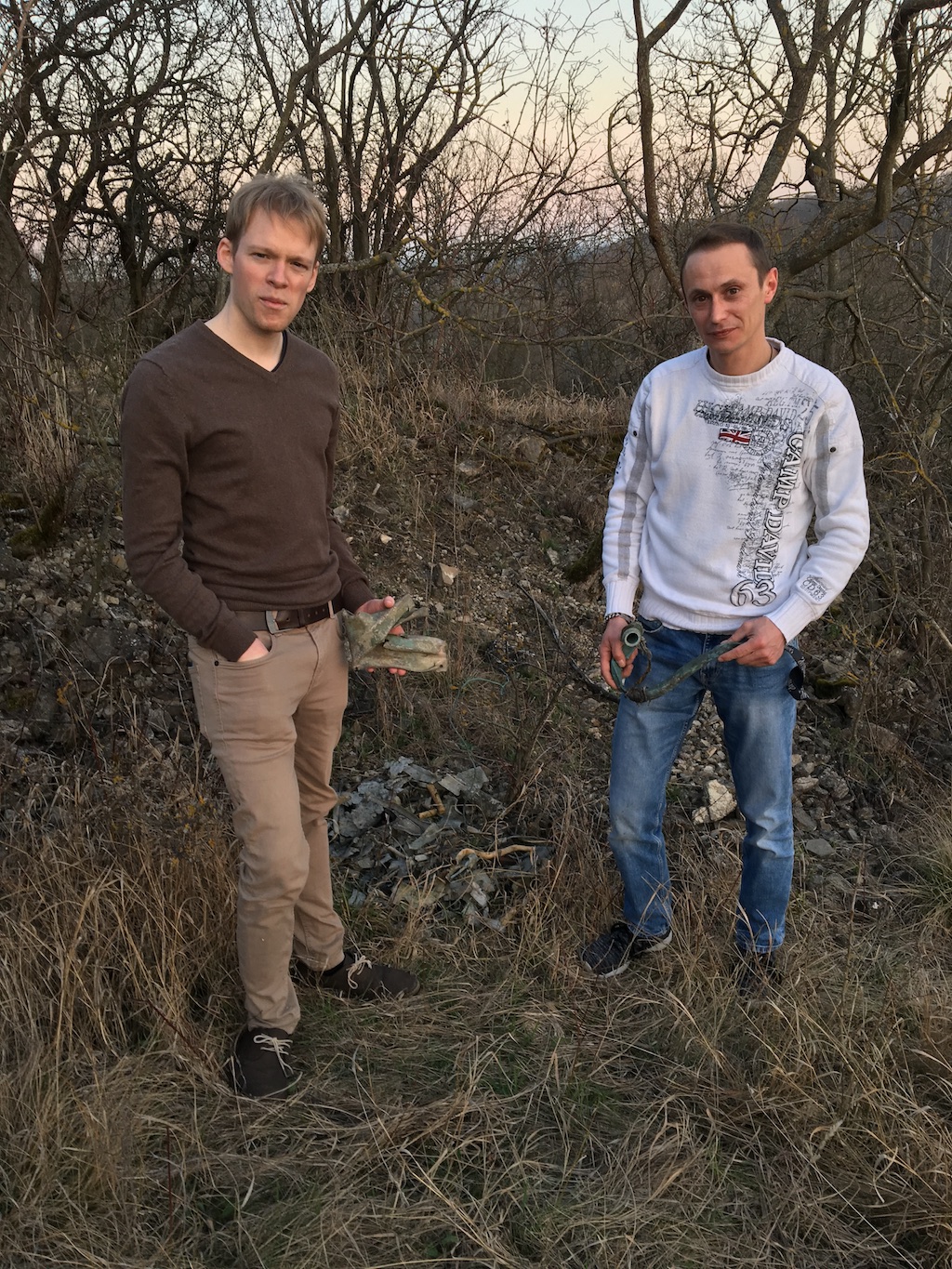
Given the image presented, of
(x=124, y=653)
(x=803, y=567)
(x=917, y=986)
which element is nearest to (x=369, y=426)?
(x=124, y=653)

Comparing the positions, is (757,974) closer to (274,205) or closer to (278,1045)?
(278,1045)

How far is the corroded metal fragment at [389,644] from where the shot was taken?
92.0 inches

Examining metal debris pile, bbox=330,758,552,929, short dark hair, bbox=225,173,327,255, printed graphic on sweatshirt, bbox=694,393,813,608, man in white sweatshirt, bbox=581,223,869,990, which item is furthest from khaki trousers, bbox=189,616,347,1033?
printed graphic on sweatshirt, bbox=694,393,813,608

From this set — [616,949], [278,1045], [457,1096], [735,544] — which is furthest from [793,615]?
[278,1045]

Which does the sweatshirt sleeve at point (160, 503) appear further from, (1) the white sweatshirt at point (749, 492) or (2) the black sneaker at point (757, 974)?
(2) the black sneaker at point (757, 974)

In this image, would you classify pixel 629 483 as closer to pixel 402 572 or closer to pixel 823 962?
pixel 823 962

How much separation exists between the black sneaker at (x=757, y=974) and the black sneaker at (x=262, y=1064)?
1.24 meters

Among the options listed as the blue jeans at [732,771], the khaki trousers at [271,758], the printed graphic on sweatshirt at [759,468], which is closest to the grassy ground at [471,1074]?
the blue jeans at [732,771]

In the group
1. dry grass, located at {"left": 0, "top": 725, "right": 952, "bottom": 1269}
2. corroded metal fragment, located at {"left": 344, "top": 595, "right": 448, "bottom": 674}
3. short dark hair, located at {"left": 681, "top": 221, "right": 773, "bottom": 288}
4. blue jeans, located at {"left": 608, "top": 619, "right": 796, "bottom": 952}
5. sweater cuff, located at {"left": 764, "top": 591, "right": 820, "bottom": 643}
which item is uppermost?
short dark hair, located at {"left": 681, "top": 221, "right": 773, "bottom": 288}

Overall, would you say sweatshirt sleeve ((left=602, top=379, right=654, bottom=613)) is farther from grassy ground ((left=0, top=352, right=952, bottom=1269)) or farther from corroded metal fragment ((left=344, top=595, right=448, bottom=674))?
grassy ground ((left=0, top=352, right=952, bottom=1269))

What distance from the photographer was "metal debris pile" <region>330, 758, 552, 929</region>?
10.1 ft

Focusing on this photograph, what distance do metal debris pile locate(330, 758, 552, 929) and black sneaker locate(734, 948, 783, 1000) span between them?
0.71 meters

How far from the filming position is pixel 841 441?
91.0 inches

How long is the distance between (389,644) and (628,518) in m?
0.81
